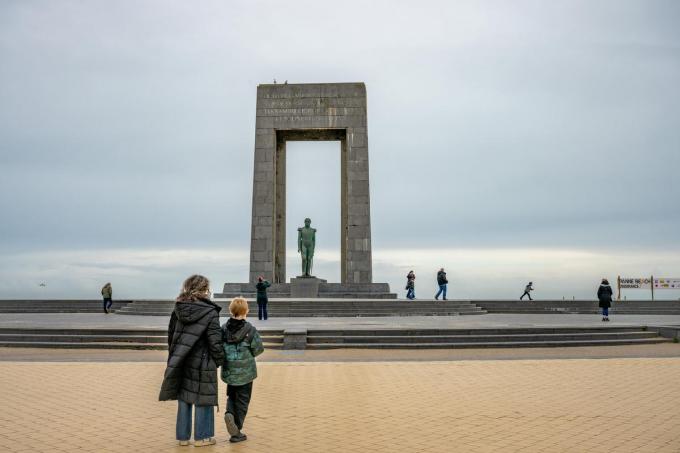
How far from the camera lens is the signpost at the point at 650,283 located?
32500 millimetres

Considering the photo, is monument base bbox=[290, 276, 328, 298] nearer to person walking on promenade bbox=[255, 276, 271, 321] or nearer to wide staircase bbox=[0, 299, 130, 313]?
wide staircase bbox=[0, 299, 130, 313]

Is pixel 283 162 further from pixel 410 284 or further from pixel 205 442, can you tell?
pixel 205 442

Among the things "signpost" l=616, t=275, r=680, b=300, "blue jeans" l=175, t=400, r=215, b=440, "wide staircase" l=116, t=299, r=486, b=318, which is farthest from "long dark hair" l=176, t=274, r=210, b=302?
"signpost" l=616, t=275, r=680, b=300

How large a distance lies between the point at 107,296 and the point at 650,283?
26916 millimetres

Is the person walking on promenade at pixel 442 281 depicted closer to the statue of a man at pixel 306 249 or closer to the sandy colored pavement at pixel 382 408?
the statue of a man at pixel 306 249

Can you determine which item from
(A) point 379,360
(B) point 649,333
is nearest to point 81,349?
(A) point 379,360

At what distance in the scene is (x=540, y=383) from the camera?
9125mm

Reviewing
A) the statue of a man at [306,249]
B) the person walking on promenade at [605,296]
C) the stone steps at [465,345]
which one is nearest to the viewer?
the stone steps at [465,345]

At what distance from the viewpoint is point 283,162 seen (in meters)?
32.8

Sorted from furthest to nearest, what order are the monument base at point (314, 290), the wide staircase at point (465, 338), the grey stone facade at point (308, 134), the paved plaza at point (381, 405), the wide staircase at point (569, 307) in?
the grey stone facade at point (308, 134) < the monument base at point (314, 290) < the wide staircase at point (569, 307) < the wide staircase at point (465, 338) < the paved plaza at point (381, 405)

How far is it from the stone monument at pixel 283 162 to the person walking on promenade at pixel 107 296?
22.8 feet

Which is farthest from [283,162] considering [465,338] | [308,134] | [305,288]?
[465,338]

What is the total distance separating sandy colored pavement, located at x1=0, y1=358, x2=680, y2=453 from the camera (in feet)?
19.2

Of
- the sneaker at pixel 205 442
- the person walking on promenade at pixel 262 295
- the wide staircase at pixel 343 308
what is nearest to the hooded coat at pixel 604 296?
the wide staircase at pixel 343 308
